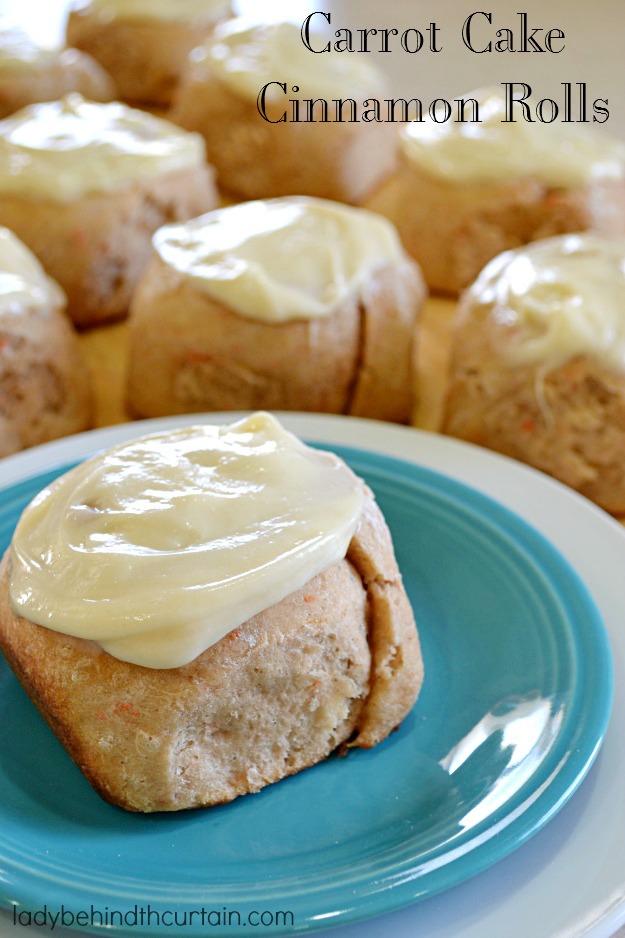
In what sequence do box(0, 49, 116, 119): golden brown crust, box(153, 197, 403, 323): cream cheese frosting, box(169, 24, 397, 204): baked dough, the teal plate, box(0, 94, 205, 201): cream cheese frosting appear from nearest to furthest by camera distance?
1. the teal plate
2. box(153, 197, 403, 323): cream cheese frosting
3. box(0, 94, 205, 201): cream cheese frosting
4. box(169, 24, 397, 204): baked dough
5. box(0, 49, 116, 119): golden brown crust

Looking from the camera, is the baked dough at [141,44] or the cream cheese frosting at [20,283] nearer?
the cream cheese frosting at [20,283]

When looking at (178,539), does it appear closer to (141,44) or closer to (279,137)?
(279,137)

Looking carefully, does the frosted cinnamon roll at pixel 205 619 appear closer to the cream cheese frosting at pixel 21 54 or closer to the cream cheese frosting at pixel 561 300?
the cream cheese frosting at pixel 561 300

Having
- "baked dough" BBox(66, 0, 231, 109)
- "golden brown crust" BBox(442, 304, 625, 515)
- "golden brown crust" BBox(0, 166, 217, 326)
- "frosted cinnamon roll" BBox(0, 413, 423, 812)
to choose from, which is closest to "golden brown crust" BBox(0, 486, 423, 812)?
"frosted cinnamon roll" BBox(0, 413, 423, 812)

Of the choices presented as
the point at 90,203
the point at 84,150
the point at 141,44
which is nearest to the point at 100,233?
the point at 90,203

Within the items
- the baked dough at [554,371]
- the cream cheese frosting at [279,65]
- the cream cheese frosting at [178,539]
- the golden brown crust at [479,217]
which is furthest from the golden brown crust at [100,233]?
the cream cheese frosting at [178,539]

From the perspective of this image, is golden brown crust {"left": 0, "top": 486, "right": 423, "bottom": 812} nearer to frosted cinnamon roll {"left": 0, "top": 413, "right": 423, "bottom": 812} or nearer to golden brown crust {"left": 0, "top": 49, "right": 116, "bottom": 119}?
frosted cinnamon roll {"left": 0, "top": 413, "right": 423, "bottom": 812}

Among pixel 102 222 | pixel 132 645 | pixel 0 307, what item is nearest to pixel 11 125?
pixel 102 222
